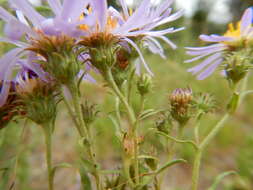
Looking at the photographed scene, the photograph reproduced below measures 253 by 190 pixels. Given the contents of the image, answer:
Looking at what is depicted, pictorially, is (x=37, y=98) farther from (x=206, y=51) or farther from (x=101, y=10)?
(x=206, y=51)

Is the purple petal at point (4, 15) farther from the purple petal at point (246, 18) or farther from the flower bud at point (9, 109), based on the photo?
the purple petal at point (246, 18)

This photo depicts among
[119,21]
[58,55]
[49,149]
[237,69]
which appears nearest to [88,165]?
[49,149]

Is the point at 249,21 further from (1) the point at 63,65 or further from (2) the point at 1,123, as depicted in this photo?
(2) the point at 1,123

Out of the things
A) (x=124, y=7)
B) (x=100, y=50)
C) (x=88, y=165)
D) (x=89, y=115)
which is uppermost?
(x=124, y=7)

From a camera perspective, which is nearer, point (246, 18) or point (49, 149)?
point (49, 149)

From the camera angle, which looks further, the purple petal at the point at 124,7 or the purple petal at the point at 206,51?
the purple petal at the point at 206,51

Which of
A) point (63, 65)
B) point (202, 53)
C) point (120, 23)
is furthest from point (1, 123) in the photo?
point (202, 53)

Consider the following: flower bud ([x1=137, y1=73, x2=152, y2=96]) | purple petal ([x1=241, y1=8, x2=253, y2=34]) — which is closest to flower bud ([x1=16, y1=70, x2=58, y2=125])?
flower bud ([x1=137, y1=73, x2=152, y2=96])

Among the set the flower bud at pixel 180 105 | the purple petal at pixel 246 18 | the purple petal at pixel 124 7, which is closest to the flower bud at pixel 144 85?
the flower bud at pixel 180 105
